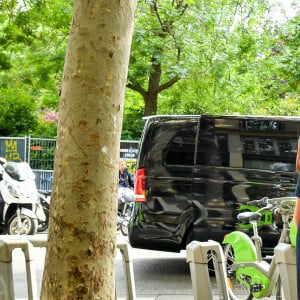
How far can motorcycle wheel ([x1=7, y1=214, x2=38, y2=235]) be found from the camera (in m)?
13.9

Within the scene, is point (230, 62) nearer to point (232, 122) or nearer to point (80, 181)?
point (232, 122)

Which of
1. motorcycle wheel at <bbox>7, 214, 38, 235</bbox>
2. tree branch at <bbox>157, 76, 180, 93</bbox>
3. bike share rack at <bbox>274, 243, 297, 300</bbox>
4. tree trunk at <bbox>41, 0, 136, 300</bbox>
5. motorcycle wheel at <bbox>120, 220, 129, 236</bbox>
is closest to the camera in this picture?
tree trunk at <bbox>41, 0, 136, 300</bbox>

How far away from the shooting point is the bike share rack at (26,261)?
16.7 ft

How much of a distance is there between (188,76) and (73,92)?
18.8 m

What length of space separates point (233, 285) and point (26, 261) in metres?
3.45

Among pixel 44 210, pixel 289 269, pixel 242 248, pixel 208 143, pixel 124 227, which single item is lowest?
pixel 124 227

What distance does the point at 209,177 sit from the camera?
9789mm

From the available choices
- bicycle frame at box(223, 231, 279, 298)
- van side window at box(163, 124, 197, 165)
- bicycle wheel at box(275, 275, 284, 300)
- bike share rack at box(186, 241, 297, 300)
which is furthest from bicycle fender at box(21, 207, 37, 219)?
bike share rack at box(186, 241, 297, 300)

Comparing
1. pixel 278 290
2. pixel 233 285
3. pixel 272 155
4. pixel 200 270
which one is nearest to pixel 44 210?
pixel 272 155

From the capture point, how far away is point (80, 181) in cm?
436

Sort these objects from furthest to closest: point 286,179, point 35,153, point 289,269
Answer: point 35,153
point 286,179
point 289,269

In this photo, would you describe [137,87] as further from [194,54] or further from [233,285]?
[233,285]

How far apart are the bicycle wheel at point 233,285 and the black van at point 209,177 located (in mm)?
1024

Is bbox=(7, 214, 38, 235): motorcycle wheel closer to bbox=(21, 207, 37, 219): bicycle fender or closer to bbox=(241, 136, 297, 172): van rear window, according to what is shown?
bbox=(21, 207, 37, 219): bicycle fender
